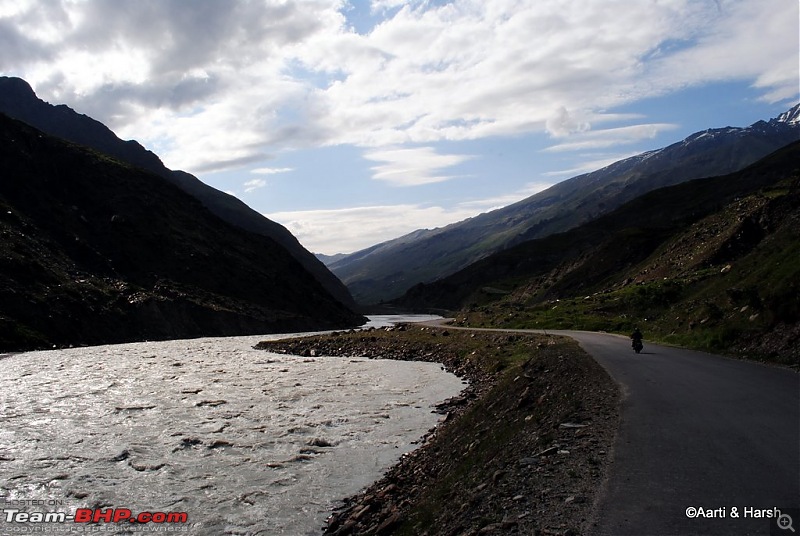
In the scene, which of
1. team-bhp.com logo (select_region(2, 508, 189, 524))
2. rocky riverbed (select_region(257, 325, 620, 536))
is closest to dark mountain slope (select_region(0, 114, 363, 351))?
team-bhp.com logo (select_region(2, 508, 189, 524))

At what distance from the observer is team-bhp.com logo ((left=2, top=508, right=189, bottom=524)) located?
13531 millimetres

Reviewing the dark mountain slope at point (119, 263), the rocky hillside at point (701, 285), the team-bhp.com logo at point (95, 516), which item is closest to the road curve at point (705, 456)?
the rocky hillside at point (701, 285)

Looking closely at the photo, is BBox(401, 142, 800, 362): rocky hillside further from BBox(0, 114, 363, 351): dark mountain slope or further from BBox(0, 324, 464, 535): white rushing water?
BBox(0, 114, 363, 351): dark mountain slope

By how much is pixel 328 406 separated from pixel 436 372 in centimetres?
1401

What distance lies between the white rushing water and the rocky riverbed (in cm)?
142

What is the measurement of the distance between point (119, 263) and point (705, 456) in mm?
112582

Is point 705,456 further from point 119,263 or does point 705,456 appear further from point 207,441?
point 119,263

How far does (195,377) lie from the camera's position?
126 feet

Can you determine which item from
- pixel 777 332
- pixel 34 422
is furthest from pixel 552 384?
pixel 34 422

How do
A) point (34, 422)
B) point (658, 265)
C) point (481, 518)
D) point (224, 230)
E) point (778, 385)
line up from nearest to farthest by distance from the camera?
1. point (481, 518)
2. point (778, 385)
3. point (34, 422)
4. point (658, 265)
5. point (224, 230)

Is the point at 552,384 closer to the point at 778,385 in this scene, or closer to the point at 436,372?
the point at 778,385

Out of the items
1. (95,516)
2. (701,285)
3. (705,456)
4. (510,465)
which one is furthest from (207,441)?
(701,285)

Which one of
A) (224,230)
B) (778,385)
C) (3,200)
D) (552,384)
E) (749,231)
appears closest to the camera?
(778,385)

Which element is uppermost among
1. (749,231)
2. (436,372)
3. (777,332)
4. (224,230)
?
(224,230)
